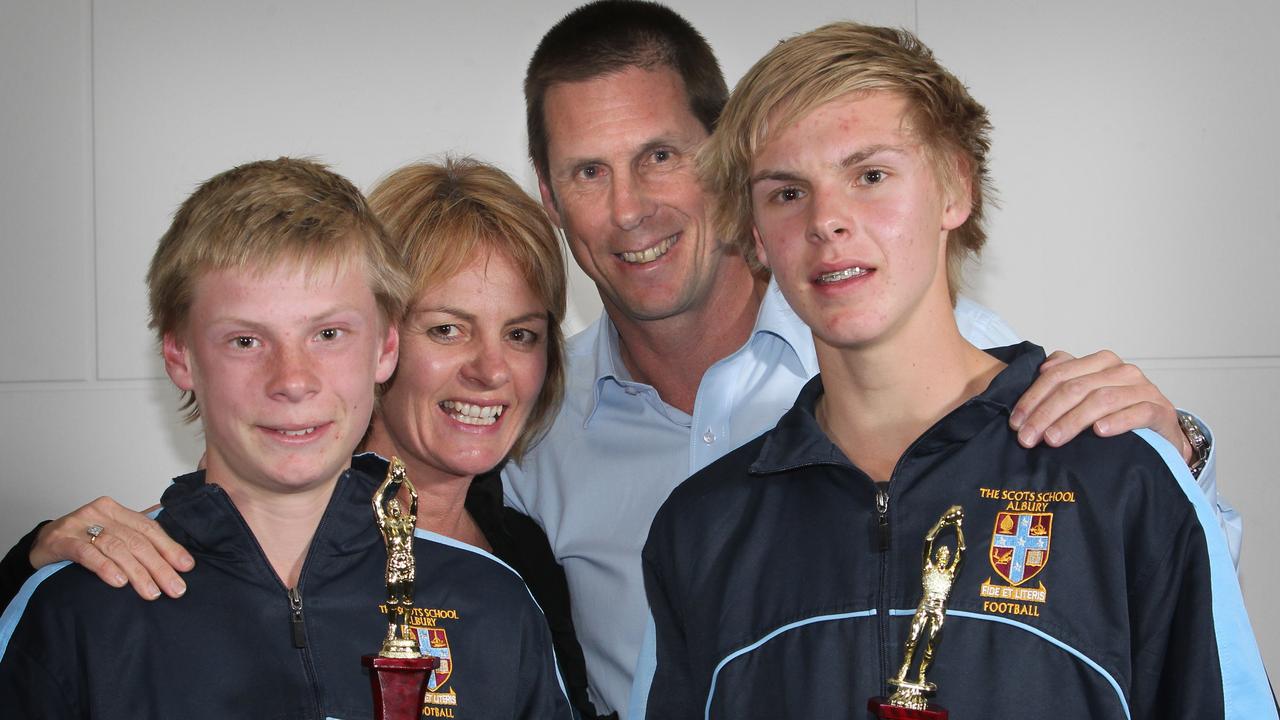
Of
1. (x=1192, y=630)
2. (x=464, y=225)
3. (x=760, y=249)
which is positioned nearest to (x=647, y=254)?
(x=464, y=225)

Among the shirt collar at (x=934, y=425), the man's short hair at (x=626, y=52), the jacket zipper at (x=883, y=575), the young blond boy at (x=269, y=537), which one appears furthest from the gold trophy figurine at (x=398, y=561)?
the man's short hair at (x=626, y=52)

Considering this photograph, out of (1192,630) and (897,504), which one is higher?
(897,504)

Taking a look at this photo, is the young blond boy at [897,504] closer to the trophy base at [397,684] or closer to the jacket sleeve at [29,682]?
the trophy base at [397,684]

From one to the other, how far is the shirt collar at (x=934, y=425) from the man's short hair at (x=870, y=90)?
23 cm

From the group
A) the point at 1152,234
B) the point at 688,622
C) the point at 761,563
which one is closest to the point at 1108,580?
the point at 761,563

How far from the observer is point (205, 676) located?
1.55m

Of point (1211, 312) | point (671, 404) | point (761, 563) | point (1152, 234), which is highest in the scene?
point (1152, 234)

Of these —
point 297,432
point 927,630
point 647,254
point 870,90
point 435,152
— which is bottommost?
point 927,630

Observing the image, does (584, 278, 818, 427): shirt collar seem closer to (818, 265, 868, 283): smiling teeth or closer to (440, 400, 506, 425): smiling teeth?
(440, 400, 506, 425): smiling teeth

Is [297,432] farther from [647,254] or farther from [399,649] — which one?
[647,254]

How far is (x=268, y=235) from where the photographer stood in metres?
1.68

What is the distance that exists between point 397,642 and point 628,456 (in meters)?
0.96

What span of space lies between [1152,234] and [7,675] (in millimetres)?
2925

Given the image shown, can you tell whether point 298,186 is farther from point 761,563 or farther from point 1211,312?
point 1211,312
